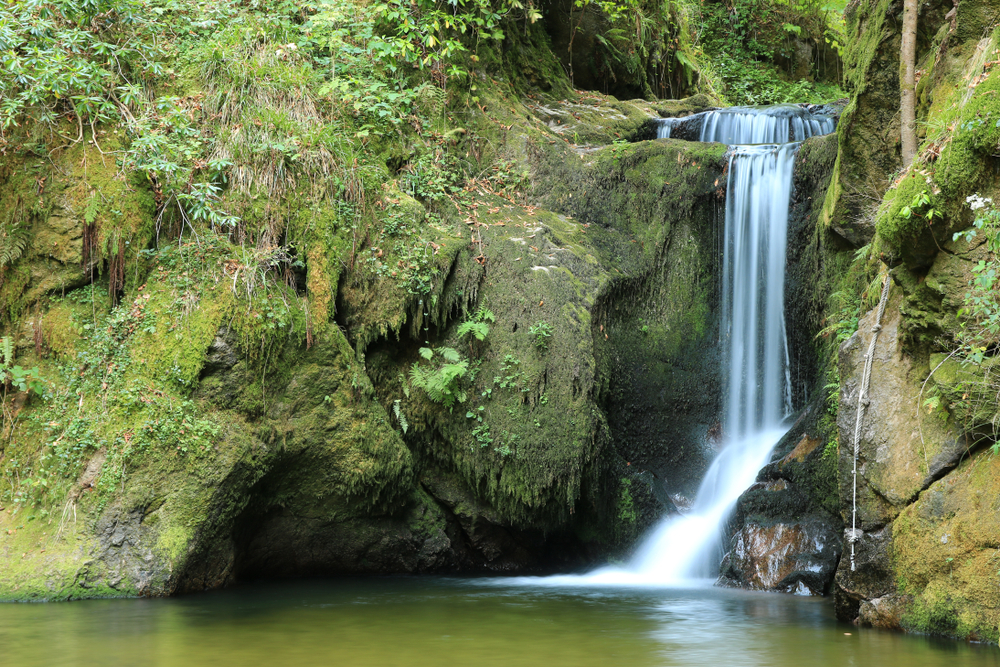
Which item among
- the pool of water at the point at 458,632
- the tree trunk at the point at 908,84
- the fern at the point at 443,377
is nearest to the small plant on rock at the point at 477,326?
the fern at the point at 443,377

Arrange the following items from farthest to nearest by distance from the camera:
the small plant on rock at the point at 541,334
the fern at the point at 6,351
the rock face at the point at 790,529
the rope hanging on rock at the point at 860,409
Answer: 1. the small plant on rock at the point at 541,334
2. the rock face at the point at 790,529
3. the fern at the point at 6,351
4. the rope hanging on rock at the point at 860,409

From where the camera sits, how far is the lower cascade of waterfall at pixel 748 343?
8.36 m

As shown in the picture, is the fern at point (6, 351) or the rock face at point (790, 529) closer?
the fern at point (6, 351)

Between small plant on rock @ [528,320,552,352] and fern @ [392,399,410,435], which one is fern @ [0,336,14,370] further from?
small plant on rock @ [528,320,552,352]

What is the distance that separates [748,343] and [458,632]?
529 cm

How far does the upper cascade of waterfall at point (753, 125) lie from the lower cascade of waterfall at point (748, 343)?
1372 millimetres

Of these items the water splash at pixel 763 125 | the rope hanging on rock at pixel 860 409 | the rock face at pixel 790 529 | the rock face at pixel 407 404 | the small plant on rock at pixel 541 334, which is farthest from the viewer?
the water splash at pixel 763 125

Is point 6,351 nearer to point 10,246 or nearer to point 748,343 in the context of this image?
point 10,246

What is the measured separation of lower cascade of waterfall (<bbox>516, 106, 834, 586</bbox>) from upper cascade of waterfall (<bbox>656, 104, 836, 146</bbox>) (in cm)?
137

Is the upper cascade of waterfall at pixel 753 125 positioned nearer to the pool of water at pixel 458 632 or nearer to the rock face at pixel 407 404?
the rock face at pixel 407 404

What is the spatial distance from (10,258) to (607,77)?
9297mm

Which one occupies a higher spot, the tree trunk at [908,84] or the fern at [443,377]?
the tree trunk at [908,84]

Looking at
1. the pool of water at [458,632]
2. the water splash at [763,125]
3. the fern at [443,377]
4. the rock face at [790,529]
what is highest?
the water splash at [763,125]

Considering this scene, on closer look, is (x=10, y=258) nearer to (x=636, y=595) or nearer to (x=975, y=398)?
(x=636, y=595)
